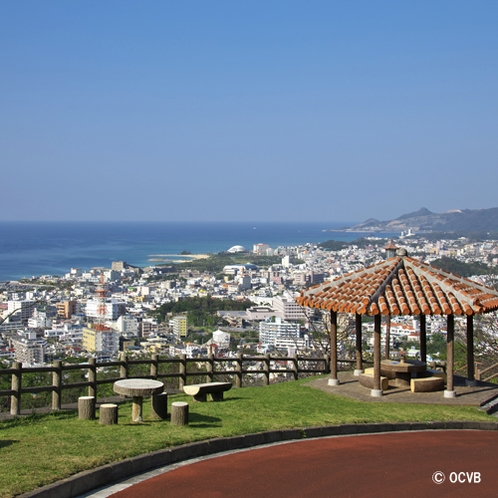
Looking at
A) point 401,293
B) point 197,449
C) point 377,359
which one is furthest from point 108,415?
point 401,293

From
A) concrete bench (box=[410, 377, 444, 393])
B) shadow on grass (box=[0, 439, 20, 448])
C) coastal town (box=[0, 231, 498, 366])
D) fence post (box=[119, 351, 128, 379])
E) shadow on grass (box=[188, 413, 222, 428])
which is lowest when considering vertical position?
coastal town (box=[0, 231, 498, 366])

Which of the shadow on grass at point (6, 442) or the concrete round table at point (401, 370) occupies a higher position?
the shadow on grass at point (6, 442)

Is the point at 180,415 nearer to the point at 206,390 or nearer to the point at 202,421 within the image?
the point at 202,421

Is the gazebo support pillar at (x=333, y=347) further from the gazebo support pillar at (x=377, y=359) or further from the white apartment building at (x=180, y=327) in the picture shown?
the white apartment building at (x=180, y=327)

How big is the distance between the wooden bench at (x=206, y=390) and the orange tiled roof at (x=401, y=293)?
300 centimetres

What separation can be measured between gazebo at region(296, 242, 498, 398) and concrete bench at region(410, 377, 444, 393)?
52 cm

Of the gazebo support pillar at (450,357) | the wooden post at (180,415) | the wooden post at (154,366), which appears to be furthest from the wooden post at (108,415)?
the gazebo support pillar at (450,357)

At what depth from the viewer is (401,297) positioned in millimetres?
13422

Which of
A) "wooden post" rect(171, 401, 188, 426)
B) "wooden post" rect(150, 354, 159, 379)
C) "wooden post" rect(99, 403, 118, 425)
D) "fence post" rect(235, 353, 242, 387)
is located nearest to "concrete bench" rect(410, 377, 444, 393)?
"fence post" rect(235, 353, 242, 387)

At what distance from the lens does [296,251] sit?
147125 millimetres

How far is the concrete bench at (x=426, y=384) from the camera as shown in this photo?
45.3 ft

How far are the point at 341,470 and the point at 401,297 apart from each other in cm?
586

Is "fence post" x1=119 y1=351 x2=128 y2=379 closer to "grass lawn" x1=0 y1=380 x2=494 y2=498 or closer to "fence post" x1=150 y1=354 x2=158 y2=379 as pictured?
"fence post" x1=150 y1=354 x2=158 y2=379

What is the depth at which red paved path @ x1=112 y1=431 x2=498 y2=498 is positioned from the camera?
727 centimetres
